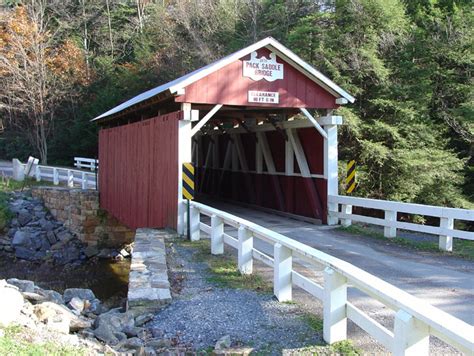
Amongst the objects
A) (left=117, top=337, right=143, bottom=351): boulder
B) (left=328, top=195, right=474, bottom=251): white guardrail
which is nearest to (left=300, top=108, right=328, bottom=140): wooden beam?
(left=328, top=195, right=474, bottom=251): white guardrail

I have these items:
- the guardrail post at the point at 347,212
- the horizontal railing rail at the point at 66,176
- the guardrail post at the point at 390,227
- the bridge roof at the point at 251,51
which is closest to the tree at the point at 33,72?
the horizontal railing rail at the point at 66,176

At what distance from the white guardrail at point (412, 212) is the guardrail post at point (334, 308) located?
417cm

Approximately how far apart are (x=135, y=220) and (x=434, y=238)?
675 centimetres

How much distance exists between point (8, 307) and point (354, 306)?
9.45 feet

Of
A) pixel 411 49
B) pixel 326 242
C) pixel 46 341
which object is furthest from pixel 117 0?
pixel 46 341

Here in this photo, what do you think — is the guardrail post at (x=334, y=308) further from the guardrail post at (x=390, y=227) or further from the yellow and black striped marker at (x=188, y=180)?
the yellow and black striped marker at (x=188, y=180)

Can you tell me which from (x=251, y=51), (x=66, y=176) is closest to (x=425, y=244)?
(x=251, y=51)

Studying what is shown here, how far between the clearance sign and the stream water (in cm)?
570

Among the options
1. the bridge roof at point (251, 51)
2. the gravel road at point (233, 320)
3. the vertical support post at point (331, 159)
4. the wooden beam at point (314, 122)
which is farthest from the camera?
the vertical support post at point (331, 159)

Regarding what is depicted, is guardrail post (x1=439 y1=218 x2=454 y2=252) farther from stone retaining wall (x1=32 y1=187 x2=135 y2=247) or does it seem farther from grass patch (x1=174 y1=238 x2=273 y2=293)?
stone retaining wall (x1=32 y1=187 x2=135 y2=247)

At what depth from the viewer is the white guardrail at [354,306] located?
295 cm

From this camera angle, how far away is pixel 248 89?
32.9 feet

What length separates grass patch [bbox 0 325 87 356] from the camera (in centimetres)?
356

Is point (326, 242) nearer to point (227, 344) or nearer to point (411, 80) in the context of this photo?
point (227, 344)
